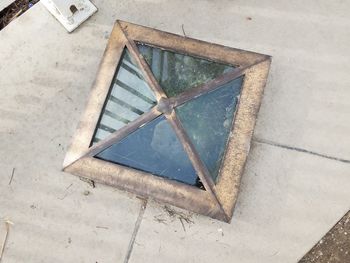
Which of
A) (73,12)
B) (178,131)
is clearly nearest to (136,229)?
(178,131)

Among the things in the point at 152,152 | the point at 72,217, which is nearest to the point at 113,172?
the point at 152,152

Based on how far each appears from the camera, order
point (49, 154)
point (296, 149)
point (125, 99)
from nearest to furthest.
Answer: point (125, 99)
point (296, 149)
point (49, 154)

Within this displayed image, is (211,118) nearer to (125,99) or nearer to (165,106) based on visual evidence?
(165,106)

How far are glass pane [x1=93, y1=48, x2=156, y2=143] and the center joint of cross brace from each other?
0.06 metres

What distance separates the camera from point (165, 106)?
8.38 ft

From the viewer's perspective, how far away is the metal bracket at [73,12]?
9.76ft

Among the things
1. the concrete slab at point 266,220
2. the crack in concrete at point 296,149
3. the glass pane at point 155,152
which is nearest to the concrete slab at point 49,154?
the concrete slab at point 266,220

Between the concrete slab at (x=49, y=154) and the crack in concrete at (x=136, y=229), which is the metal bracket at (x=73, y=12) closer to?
the concrete slab at (x=49, y=154)

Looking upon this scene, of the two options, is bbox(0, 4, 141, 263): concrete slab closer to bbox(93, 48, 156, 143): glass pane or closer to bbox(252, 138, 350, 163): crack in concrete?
bbox(93, 48, 156, 143): glass pane

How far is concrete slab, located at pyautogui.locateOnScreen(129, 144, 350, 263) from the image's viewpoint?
8.84ft

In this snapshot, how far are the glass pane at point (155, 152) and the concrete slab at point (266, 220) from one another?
356mm

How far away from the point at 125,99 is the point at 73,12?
2.67 feet

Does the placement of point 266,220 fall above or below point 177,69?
below

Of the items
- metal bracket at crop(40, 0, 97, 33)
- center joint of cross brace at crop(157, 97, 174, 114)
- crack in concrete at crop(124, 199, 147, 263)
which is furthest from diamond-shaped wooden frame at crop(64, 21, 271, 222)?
metal bracket at crop(40, 0, 97, 33)
